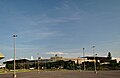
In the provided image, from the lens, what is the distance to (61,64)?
654 ft

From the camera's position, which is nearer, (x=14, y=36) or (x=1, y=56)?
(x=1, y=56)

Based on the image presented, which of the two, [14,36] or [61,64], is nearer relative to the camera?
[14,36]

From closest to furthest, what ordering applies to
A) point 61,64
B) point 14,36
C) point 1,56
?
point 1,56, point 14,36, point 61,64

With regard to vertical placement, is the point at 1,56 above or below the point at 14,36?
below

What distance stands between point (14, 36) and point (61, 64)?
137 m

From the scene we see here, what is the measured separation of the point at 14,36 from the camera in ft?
214

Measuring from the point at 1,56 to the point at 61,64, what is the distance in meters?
181

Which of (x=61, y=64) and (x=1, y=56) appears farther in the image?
(x=61, y=64)

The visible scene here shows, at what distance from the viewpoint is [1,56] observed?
64.8ft

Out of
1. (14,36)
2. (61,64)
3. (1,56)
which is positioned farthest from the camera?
(61,64)

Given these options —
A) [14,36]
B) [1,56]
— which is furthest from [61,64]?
[1,56]

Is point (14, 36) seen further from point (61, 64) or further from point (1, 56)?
point (61, 64)
